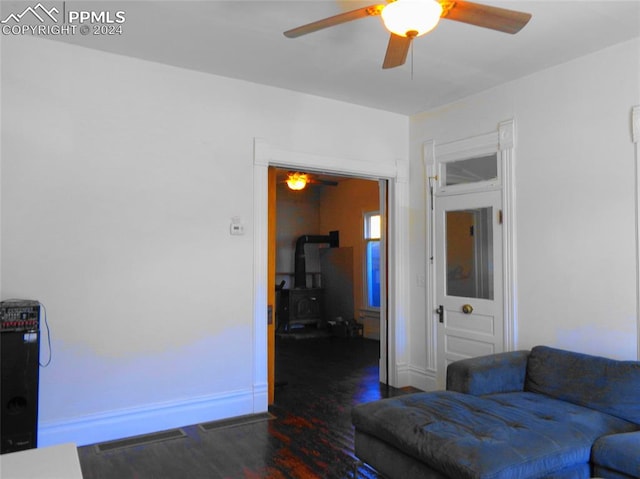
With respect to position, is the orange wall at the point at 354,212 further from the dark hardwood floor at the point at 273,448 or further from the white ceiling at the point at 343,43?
the white ceiling at the point at 343,43

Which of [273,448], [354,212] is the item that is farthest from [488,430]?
[354,212]

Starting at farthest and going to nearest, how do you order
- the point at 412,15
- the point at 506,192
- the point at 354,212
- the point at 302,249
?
the point at 302,249, the point at 354,212, the point at 506,192, the point at 412,15

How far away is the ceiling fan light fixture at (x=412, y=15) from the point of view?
2088 mm

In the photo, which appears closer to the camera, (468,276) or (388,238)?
(468,276)

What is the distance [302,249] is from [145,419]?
19.2 feet

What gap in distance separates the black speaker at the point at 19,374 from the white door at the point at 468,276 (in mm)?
3495

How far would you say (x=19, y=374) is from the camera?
2.88 meters

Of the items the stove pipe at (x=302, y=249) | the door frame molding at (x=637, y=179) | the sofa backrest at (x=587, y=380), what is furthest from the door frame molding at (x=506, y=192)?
the stove pipe at (x=302, y=249)

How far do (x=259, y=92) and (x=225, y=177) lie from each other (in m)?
0.87

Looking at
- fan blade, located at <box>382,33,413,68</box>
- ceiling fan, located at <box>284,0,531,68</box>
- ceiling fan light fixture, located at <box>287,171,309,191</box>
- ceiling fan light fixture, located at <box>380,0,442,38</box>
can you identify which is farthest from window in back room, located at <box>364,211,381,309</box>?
ceiling fan light fixture, located at <box>380,0,442,38</box>

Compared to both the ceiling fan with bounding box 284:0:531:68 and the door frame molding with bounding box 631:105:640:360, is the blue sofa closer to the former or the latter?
the door frame molding with bounding box 631:105:640:360

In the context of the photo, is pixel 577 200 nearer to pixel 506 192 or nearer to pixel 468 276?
pixel 506 192

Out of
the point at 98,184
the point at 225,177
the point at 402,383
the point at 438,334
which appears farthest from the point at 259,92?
the point at 402,383

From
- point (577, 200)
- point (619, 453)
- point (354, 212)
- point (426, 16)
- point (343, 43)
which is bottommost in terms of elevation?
point (619, 453)
